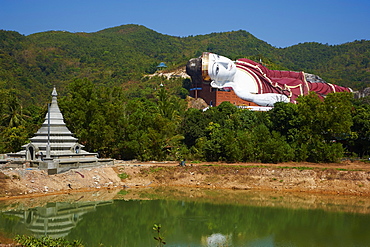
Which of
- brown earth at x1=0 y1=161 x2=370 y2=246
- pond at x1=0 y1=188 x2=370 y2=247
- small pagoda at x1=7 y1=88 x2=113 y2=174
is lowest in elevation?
pond at x1=0 y1=188 x2=370 y2=247

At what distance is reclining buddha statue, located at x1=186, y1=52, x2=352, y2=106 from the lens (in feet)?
182

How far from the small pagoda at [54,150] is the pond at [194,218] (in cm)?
321

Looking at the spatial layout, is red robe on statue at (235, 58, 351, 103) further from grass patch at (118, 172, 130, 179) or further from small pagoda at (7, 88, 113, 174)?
small pagoda at (7, 88, 113, 174)

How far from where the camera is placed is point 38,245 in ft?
48.2

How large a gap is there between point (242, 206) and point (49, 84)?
251 ft

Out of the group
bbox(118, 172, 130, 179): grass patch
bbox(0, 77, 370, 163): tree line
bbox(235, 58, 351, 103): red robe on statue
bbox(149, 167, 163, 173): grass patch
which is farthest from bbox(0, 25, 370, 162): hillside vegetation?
bbox(235, 58, 351, 103): red robe on statue

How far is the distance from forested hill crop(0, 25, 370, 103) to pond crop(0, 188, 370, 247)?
3795 centimetres

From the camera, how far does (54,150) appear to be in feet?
96.5

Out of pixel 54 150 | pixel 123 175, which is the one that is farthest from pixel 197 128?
pixel 54 150

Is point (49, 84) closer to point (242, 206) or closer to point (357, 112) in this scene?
point (357, 112)

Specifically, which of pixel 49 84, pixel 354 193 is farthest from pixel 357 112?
pixel 49 84

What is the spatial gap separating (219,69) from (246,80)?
16.3ft

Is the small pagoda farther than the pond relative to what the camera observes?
Yes

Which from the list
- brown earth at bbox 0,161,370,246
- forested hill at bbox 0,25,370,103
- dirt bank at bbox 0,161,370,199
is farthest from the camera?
forested hill at bbox 0,25,370,103
